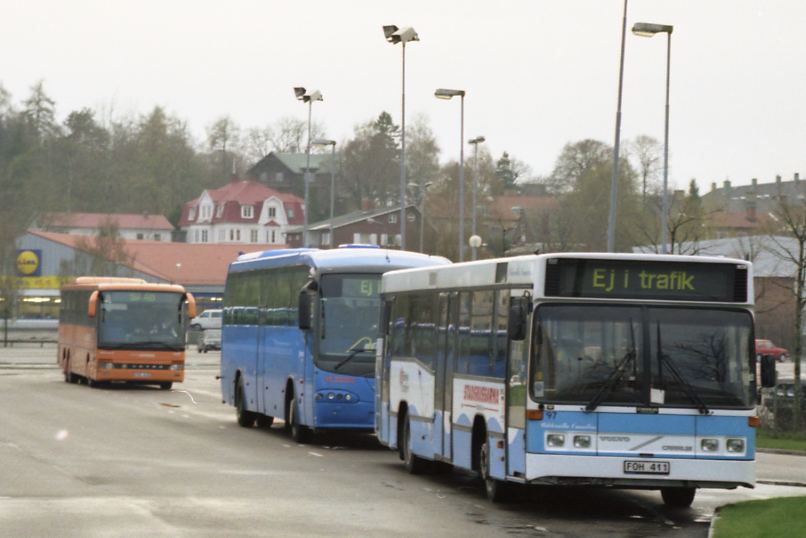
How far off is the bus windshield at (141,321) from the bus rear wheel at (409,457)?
1019 inches

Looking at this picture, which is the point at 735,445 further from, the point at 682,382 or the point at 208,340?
the point at 208,340

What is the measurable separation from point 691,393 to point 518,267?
219 centimetres

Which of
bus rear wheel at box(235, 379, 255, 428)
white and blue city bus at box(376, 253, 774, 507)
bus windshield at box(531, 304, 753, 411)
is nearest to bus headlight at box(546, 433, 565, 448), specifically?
white and blue city bus at box(376, 253, 774, 507)

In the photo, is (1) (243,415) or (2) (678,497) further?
(1) (243,415)

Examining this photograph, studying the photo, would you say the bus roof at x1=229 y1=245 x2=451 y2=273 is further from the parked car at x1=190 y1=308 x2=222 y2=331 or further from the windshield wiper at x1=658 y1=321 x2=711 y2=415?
the parked car at x1=190 y1=308 x2=222 y2=331

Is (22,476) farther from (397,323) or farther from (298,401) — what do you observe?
(298,401)

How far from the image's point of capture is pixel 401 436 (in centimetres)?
2342

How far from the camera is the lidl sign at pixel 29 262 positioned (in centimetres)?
12744

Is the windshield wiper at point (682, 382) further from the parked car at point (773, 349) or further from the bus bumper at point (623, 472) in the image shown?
the parked car at point (773, 349)

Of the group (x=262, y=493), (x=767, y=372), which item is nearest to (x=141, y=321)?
(x=262, y=493)

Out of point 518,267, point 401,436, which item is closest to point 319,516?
point 518,267

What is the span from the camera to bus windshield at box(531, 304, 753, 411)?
1719 centimetres

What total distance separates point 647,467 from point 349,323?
10.8 m

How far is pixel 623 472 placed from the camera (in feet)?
56.2
